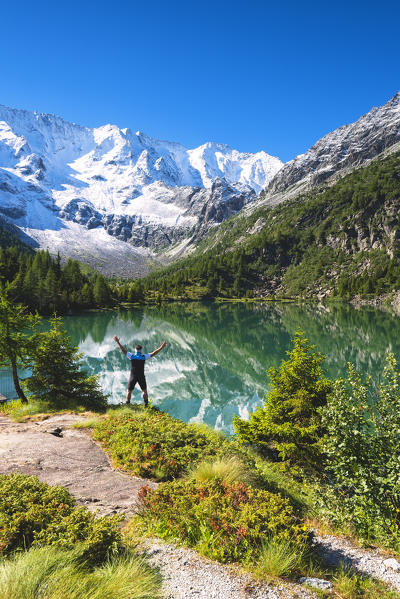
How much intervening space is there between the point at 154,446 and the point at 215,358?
4181cm

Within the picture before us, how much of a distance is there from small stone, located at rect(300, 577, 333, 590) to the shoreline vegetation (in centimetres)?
17

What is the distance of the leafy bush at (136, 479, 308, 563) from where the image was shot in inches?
210

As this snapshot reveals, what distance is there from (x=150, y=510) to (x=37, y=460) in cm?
518

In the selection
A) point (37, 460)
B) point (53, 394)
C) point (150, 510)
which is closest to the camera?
point (150, 510)

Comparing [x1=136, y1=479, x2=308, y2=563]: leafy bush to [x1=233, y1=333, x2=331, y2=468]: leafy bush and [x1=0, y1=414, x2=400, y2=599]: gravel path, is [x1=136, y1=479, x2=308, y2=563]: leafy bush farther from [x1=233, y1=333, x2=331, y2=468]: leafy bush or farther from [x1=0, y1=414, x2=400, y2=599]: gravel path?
[x1=233, y1=333, x2=331, y2=468]: leafy bush

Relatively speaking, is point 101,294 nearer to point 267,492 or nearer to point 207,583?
point 267,492

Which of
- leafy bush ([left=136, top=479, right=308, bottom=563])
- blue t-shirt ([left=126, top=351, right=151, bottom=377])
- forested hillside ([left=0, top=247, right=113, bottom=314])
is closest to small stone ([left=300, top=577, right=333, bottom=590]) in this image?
leafy bush ([left=136, top=479, right=308, bottom=563])

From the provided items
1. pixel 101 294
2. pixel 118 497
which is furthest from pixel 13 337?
pixel 101 294

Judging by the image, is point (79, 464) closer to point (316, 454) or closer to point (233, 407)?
point (316, 454)

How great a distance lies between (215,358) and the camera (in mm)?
51844

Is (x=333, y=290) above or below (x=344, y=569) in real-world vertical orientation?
above

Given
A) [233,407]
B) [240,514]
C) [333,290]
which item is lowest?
[233,407]

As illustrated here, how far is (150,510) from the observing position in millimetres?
6664

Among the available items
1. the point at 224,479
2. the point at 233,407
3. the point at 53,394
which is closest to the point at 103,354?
the point at 233,407
